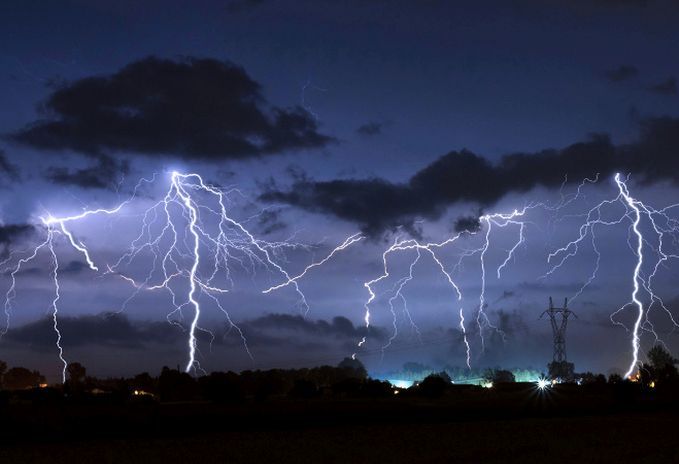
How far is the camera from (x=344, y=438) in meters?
22.9

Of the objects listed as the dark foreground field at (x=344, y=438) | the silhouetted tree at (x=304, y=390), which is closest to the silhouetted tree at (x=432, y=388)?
the silhouetted tree at (x=304, y=390)

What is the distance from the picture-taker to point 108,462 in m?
18.1

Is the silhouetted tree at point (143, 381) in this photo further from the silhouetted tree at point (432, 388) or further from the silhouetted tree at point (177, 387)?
the silhouetted tree at point (432, 388)

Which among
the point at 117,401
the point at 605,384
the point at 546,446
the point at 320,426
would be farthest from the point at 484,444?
the point at 605,384

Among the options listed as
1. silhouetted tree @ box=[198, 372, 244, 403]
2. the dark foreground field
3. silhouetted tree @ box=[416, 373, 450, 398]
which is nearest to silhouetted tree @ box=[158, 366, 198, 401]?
silhouetted tree @ box=[198, 372, 244, 403]

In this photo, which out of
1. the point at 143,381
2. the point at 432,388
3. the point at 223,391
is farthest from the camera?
the point at 143,381

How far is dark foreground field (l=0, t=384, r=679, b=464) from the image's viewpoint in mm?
18922

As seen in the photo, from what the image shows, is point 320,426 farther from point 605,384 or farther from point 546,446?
point 605,384

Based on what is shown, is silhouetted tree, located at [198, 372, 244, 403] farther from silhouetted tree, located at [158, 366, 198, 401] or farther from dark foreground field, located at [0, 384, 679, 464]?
dark foreground field, located at [0, 384, 679, 464]

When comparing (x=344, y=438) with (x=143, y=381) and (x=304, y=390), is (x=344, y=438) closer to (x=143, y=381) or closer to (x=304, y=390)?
(x=304, y=390)

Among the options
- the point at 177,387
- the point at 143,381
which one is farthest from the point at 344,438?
the point at 143,381

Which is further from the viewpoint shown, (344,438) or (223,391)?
(223,391)

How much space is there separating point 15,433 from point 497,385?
67822 millimetres

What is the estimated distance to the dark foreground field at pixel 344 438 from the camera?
1892 centimetres
